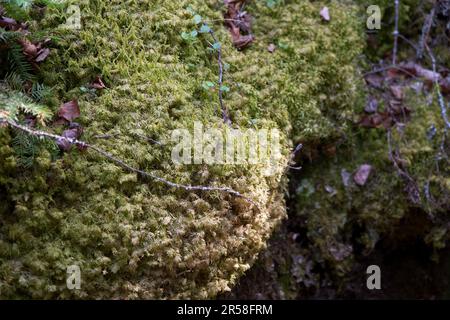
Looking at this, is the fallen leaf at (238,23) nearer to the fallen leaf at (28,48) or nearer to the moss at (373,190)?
the moss at (373,190)

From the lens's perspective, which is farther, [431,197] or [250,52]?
[431,197]

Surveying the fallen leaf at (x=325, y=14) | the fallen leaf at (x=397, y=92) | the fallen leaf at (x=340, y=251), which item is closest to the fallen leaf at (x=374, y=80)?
the fallen leaf at (x=397, y=92)

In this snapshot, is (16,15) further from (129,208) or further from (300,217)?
(300,217)

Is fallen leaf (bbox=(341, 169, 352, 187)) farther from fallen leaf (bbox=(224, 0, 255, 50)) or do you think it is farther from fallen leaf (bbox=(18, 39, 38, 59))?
fallen leaf (bbox=(18, 39, 38, 59))

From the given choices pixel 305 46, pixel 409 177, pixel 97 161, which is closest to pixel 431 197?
pixel 409 177

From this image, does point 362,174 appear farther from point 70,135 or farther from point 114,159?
point 70,135

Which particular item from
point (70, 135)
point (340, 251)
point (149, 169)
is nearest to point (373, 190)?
point (340, 251)
